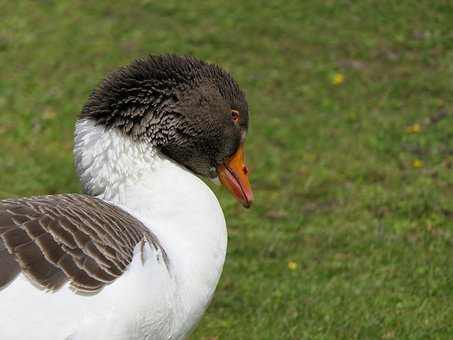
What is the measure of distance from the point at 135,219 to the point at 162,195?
23 cm

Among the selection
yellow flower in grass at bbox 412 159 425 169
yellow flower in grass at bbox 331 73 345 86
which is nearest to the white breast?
yellow flower in grass at bbox 412 159 425 169

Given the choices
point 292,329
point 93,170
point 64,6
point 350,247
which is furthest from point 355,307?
point 64,6

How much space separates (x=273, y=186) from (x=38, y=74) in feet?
12.8

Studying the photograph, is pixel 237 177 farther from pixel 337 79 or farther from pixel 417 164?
pixel 337 79

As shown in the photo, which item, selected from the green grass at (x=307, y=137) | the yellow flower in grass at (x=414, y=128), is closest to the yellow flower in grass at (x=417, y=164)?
the green grass at (x=307, y=137)

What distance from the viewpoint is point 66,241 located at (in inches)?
172

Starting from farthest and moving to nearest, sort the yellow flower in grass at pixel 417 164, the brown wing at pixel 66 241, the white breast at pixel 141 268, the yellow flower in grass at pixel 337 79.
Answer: the yellow flower in grass at pixel 337 79 → the yellow flower in grass at pixel 417 164 → the brown wing at pixel 66 241 → the white breast at pixel 141 268

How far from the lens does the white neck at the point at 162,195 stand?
475 cm

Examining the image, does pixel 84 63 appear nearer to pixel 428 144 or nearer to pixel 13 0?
pixel 13 0

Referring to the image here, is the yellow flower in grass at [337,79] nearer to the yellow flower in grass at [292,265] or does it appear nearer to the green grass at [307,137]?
the green grass at [307,137]

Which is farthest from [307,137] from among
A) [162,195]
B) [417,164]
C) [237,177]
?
[162,195]

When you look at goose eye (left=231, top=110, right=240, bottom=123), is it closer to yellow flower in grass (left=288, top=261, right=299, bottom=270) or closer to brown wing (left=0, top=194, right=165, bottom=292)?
brown wing (left=0, top=194, right=165, bottom=292)

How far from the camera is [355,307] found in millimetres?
6941

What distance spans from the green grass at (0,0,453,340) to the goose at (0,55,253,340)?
71.7 inches
